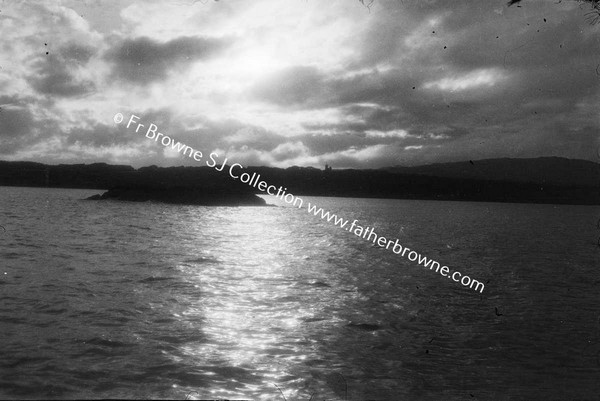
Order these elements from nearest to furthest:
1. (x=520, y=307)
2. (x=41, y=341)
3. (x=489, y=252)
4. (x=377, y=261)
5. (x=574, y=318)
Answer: (x=41, y=341), (x=574, y=318), (x=520, y=307), (x=377, y=261), (x=489, y=252)

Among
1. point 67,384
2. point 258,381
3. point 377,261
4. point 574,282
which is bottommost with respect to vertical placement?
point 67,384

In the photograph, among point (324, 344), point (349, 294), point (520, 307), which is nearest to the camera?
point (324, 344)

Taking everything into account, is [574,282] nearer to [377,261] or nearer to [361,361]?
[377,261]

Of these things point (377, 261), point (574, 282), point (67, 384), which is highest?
point (574, 282)

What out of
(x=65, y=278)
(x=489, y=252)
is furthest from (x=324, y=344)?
(x=489, y=252)

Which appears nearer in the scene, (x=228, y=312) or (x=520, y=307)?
(x=228, y=312)

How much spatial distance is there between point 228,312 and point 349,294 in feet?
21.2

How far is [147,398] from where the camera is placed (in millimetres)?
8266

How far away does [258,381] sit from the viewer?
9.34 m

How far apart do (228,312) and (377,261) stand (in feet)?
61.5

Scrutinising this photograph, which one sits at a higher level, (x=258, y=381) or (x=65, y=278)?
(x=258, y=381)

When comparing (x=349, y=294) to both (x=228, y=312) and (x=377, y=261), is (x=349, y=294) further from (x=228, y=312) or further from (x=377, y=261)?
(x=377, y=261)

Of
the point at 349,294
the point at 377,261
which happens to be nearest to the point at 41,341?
the point at 349,294

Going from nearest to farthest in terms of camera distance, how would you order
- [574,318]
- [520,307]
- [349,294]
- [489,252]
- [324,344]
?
[324,344] → [574,318] → [520,307] → [349,294] → [489,252]
